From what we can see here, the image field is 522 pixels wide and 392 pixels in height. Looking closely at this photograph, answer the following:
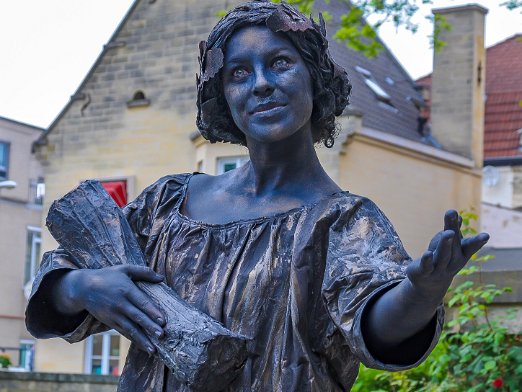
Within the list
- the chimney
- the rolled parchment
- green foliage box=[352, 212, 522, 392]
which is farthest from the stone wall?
the rolled parchment

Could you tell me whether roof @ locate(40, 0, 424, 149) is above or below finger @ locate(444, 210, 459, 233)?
above

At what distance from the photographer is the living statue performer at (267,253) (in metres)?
4.20

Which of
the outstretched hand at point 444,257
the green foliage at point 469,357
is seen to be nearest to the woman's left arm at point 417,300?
the outstretched hand at point 444,257

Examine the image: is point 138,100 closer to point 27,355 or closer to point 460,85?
point 460,85

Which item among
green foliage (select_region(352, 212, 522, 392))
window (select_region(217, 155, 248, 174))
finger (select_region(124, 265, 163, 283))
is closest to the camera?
finger (select_region(124, 265, 163, 283))

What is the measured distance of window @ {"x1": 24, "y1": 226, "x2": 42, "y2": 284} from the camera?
5122 centimetres

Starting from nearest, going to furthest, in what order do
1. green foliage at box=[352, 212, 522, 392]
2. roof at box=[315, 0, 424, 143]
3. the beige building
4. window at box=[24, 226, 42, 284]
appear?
green foliage at box=[352, 212, 522, 392]
roof at box=[315, 0, 424, 143]
the beige building
window at box=[24, 226, 42, 284]

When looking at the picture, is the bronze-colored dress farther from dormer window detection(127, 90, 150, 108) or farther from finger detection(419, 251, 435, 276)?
→ dormer window detection(127, 90, 150, 108)

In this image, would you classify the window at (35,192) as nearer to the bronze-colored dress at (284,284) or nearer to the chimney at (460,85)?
the chimney at (460,85)

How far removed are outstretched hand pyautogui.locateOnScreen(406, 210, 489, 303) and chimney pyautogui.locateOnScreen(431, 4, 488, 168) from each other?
29.3 meters

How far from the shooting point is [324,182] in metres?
4.54

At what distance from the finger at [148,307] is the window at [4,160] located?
151ft

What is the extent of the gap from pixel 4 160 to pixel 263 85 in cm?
4665

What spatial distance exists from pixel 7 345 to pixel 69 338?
145 feet
